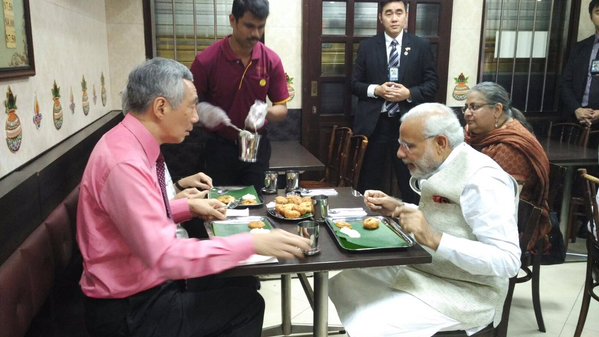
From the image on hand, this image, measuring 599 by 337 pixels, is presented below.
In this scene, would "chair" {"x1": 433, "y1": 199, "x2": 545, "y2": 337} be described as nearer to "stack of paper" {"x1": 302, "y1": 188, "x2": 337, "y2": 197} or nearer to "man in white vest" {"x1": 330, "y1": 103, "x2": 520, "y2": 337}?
"man in white vest" {"x1": 330, "y1": 103, "x2": 520, "y2": 337}

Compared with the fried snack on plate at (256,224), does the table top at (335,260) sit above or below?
below

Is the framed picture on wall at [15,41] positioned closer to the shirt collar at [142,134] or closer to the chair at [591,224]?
the shirt collar at [142,134]

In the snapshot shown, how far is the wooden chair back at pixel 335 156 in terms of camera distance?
388cm

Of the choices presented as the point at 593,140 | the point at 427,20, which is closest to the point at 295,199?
the point at 427,20

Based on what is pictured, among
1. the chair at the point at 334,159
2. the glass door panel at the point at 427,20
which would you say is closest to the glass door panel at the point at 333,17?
the glass door panel at the point at 427,20

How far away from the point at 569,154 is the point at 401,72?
1.29m

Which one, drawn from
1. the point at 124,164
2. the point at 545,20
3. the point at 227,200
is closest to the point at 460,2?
the point at 545,20

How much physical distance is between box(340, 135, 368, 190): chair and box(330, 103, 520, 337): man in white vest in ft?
4.99

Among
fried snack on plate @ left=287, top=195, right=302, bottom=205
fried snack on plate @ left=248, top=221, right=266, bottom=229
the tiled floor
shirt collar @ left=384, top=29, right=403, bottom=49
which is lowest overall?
the tiled floor

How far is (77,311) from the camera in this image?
1834 mm

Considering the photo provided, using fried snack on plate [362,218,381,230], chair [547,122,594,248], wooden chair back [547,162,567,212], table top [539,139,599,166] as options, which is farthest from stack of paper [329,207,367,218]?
chair [547,122,594,248]

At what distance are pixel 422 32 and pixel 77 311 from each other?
3606mm

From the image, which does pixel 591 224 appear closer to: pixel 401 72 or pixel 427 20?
pixel 401 72

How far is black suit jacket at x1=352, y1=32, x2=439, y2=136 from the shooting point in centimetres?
384
